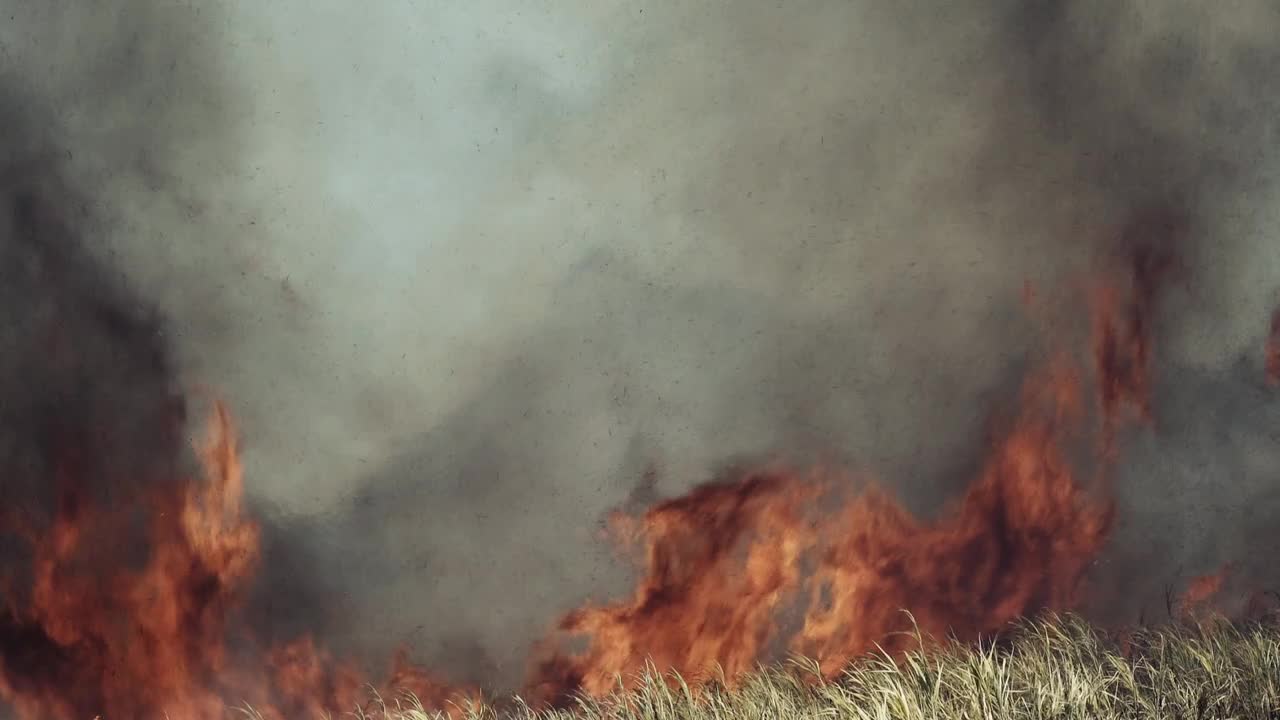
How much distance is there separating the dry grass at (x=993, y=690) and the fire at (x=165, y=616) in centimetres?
28

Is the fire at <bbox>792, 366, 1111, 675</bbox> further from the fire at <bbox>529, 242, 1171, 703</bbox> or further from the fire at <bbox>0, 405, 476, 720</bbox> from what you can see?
the fire at <bbox>0, 405, 476, 720</bbox>

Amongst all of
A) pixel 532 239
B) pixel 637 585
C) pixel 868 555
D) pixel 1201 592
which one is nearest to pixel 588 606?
pixel 637 585

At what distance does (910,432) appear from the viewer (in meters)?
4.07

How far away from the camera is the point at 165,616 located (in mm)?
3805

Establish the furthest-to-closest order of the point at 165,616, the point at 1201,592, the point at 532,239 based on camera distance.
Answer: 1. the point at 1201,592
2. the point at 165,616
3. the point at 532,239

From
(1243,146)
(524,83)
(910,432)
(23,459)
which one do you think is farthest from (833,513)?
(23,459)

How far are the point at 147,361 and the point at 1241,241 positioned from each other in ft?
11.9

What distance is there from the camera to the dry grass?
12.2 feet

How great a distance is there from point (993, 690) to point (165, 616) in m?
2.49

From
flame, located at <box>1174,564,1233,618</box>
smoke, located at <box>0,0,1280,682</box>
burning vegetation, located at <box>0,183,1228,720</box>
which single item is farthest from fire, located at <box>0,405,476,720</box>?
flame, located at <box>1174,564,1233,618</box>

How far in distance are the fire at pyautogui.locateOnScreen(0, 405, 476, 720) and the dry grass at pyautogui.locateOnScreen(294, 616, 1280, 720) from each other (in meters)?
0.28

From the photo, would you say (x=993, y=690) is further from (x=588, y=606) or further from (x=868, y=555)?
(x=588, y=606)

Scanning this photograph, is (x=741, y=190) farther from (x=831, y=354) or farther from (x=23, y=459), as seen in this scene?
(x=23, y=459)

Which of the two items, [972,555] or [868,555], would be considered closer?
[868,555]
